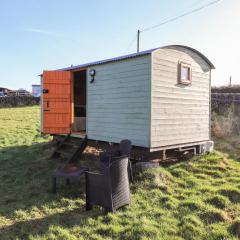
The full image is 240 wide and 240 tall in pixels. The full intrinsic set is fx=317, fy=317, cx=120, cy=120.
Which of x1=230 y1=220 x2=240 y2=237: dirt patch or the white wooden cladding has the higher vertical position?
the white wooden cladding

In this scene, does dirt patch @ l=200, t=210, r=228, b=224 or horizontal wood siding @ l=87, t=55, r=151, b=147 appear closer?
dirt patch @ l=200, t=210, r=228, b=224

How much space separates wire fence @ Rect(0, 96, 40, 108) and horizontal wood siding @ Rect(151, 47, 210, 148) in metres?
20.8

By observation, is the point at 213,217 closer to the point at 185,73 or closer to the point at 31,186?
the point at 31,186

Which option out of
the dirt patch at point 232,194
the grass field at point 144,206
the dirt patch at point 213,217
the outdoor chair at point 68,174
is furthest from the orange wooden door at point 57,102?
the dirt patch at point 213,217

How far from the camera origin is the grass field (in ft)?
14.7

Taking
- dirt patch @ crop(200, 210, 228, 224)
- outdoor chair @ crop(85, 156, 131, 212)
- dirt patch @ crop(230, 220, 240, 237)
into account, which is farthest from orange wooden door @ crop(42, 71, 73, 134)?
dirt patch @ crop(230, 220, 240, 237)

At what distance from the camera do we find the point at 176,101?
7898mm

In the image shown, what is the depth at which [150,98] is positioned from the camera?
23.2 feet

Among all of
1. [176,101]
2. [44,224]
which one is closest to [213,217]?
[44,224]

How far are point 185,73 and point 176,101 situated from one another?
840mm

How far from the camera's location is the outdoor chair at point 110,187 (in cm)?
506

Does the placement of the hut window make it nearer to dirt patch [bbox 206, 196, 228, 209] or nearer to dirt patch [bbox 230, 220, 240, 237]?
dirt patch [bbox 206, 196, 228, 209]

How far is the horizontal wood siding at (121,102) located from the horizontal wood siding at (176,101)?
0.22 meters

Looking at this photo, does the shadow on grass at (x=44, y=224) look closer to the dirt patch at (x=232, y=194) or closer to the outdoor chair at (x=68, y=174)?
the outdoor chair at (x=68, y=174)
